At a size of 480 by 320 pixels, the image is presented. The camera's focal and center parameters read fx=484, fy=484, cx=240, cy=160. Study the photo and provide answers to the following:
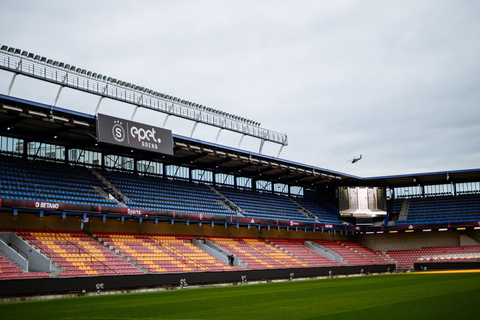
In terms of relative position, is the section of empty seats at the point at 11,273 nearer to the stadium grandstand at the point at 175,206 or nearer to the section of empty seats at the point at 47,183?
the stadium grandstand at the point at 175,206

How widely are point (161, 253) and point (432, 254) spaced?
38.2m

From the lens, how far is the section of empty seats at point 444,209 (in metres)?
59.9

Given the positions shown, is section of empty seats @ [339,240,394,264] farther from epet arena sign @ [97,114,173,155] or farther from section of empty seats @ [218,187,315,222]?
epet arena sign @ [97,114,173,155]

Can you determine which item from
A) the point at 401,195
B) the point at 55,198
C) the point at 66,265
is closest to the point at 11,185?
the point at 55,198

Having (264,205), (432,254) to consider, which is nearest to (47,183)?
(264,205)

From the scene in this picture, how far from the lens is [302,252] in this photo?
2093 inches

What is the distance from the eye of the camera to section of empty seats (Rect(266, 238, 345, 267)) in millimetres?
50806

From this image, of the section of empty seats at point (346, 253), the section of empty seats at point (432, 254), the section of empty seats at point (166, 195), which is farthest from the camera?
the section of empty seats at point (346, 253)

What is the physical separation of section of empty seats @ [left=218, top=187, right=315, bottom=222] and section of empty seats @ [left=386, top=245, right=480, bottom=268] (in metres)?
13.7

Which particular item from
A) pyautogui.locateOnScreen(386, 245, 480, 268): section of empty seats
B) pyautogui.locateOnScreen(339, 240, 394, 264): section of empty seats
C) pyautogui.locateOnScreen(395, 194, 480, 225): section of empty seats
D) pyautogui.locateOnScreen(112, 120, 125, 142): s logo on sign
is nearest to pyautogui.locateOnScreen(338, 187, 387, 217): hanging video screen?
pyautogui.locateOnScreen(395, 194, 480, 225): section of empty seats

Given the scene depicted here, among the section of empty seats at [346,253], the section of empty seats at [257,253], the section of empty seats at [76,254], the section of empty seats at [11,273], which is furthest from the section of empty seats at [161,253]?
the section of empty seats at [346,253]

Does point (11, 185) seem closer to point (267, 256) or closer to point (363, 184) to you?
point (267, 256)

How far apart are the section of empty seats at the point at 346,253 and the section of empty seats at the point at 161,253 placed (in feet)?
68.0

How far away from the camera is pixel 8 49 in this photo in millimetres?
34438
